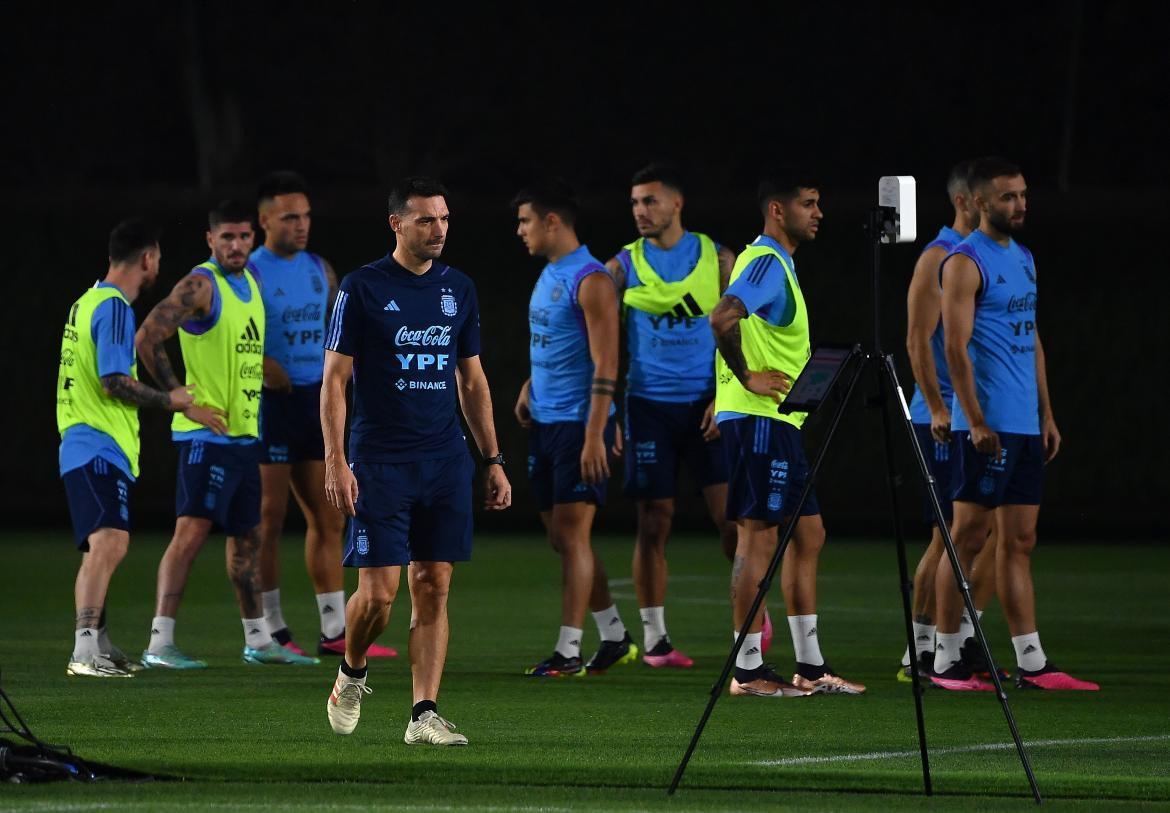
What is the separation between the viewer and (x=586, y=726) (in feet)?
24.6

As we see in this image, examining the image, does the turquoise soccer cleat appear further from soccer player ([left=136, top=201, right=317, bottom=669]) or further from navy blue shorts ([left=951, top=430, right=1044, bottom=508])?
navy blue shorts ([left=951, top=430, right=1044, bottom=508])

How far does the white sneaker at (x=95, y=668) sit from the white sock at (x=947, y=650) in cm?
344

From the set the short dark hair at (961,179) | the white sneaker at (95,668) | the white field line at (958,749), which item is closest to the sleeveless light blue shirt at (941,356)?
the short dark hair at (961,179)

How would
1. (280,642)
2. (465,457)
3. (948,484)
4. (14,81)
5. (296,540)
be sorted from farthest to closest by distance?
1. (14,81)
2. (296,540)
3. (280,642)
4. (948,484)
5. (465,457)

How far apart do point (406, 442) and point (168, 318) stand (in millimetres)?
3112

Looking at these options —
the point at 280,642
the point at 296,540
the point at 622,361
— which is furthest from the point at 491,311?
the point at 280,642

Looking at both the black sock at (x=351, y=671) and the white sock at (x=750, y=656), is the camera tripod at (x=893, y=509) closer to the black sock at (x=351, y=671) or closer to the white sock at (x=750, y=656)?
the black sock at (x=351, y=671)

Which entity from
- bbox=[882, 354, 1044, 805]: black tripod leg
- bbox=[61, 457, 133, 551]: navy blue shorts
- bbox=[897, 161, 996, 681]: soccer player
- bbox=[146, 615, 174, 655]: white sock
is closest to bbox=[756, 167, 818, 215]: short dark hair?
bbox=[897, 161, 996, 681]: soccer player

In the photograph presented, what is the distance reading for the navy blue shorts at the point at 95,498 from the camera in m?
9.22

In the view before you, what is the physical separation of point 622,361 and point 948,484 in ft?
30.9

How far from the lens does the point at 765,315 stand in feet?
28.4

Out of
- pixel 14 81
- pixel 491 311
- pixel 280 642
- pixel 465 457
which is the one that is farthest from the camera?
pixel 14 81

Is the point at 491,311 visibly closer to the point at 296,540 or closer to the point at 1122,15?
the point at 296,540

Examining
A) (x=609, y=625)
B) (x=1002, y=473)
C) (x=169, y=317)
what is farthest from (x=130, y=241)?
(x=1002, y=473)
